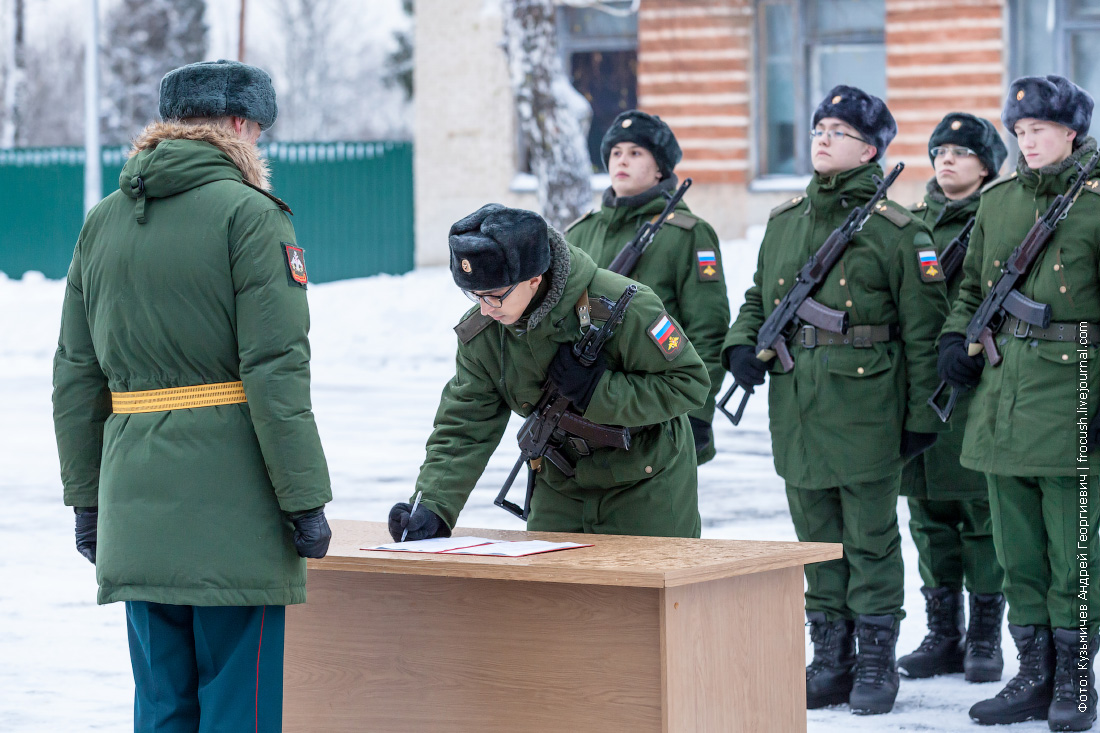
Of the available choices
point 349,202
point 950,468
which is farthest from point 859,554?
point 349,202

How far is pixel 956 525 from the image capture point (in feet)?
18.7

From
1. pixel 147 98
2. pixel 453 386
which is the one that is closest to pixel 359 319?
pixel 453 386

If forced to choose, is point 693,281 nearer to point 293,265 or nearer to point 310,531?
point 293,265

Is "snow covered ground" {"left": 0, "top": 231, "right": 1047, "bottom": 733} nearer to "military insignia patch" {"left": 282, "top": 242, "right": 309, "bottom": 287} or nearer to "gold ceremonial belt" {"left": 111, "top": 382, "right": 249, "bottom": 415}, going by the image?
"gold ceremonial belt" {"left": 111, "top": 382, "right": 249, "bottom": 415}

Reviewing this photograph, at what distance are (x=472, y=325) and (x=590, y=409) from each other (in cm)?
41

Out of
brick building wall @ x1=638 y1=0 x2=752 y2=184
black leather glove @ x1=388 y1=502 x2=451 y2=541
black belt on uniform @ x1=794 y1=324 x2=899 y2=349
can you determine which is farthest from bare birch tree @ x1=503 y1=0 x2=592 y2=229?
black leather glove @ x1=388 y1=502 x2=451 y2=541

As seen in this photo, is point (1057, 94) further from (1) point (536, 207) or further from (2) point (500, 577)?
(1) point (536, 207)

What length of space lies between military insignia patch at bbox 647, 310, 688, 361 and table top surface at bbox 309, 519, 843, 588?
0.50 meters

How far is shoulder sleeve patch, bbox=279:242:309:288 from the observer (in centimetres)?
337

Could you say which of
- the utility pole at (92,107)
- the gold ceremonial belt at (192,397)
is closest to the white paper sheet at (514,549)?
the gold ceremonial belt at (192,397)

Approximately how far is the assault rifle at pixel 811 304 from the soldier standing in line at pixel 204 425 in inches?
92.1

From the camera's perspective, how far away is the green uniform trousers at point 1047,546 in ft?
15.8

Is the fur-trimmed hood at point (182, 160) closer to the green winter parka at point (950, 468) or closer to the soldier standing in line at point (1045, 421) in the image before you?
the soldier standing in line at point (1045, 421)

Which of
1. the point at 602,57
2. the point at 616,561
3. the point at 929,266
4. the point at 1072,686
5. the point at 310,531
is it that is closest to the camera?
the point at 310,531
